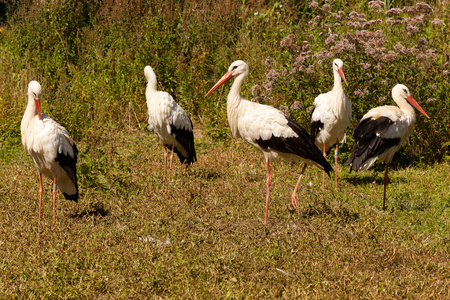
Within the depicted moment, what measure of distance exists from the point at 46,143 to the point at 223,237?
7.06 feet

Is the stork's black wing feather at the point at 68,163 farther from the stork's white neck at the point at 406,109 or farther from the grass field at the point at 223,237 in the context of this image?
the stork's white neck at the point at 406,109

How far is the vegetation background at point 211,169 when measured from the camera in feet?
13.8

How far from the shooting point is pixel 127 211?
5887 millimetres

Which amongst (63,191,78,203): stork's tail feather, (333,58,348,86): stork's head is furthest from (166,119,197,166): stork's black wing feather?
(333,58,348,86): stork's head

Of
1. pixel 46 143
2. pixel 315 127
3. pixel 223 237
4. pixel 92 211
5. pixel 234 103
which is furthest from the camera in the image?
pixel 315 127

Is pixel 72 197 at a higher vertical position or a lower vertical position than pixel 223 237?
lower

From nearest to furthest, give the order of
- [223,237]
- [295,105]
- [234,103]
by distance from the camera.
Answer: [223,237]
[234,103]
[295,105]

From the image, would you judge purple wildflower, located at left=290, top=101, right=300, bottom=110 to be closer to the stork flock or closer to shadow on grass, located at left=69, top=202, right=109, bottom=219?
the stork flock

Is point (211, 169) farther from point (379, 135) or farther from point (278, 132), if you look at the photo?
point (379, 135)

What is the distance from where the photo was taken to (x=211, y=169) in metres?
7.77

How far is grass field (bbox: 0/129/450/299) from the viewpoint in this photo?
402cm

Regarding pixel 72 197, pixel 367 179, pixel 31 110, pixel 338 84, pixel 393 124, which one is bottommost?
pixel 367 179

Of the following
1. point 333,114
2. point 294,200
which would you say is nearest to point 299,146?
point 294,200

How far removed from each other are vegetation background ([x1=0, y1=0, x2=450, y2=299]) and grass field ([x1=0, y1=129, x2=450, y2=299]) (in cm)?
2
